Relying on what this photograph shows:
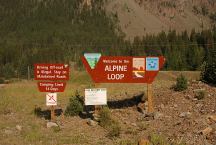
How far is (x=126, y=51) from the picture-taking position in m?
143

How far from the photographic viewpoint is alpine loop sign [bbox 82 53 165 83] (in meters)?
17.5

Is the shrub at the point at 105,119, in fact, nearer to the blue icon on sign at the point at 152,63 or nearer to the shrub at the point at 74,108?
the shrub at the point at 74,108

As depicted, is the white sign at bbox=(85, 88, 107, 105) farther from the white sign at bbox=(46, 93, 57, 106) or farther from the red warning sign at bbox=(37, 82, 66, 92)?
the white sign at bbox=(46, 93, 57, 106)

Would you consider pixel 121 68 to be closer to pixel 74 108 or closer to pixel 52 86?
pixel 74 108

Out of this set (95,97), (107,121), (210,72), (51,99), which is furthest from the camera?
(210,72)

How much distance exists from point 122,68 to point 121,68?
0.13 feet

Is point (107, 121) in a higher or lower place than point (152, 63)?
lower

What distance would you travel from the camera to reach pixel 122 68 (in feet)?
58.2

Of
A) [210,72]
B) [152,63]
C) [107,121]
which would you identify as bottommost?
[107,121]

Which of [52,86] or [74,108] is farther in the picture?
[74,108]

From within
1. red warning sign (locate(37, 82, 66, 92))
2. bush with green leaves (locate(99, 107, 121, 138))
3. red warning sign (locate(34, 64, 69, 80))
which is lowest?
bush with green leaves (locate(99, 107, 121, 138))

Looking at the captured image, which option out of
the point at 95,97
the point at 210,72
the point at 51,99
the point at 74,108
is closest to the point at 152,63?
the point at 95,97

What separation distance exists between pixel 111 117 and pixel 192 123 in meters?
3.16

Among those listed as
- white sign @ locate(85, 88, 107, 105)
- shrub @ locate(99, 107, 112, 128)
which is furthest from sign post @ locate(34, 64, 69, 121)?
shrub @ locate(99, 107, 112, 128)
